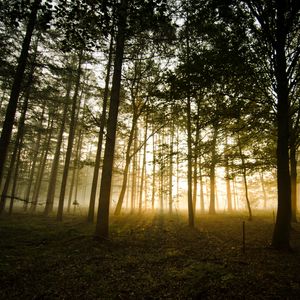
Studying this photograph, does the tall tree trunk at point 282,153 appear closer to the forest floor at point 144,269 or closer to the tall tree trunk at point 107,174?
the forest floor at point 144,269

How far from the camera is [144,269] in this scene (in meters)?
5.88

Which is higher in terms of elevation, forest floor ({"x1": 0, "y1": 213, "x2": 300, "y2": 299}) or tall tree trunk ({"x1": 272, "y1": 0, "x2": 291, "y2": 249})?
tall tree trunk ({"x1": 272, "y1": 0, "x2": 291, "y2": 249})

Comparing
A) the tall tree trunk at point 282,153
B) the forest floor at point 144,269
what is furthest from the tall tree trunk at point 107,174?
the tall tree trunk at point 282,153

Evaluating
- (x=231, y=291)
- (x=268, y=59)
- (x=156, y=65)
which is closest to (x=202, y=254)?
(x=231, y=291)

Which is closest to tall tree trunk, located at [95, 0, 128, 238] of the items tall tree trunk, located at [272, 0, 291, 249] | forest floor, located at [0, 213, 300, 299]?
forest floor, located at [0, 213, 300, 299]

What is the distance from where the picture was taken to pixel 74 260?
6445 mm

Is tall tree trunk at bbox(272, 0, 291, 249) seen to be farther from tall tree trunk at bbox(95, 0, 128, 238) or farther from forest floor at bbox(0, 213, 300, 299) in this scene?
tall tree trunk at bbox(95, 0, 128, 238)

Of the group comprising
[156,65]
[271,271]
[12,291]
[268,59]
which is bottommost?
[12,291]

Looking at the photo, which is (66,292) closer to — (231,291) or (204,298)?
(204,298)

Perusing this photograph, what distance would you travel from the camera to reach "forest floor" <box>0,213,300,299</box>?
4.48 meters

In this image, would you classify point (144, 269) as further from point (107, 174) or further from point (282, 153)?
point (282, 153)

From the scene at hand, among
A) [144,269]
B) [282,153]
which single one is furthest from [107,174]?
[282,153]

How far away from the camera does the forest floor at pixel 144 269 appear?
4.48 meters

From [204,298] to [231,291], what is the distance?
2.17 ft
